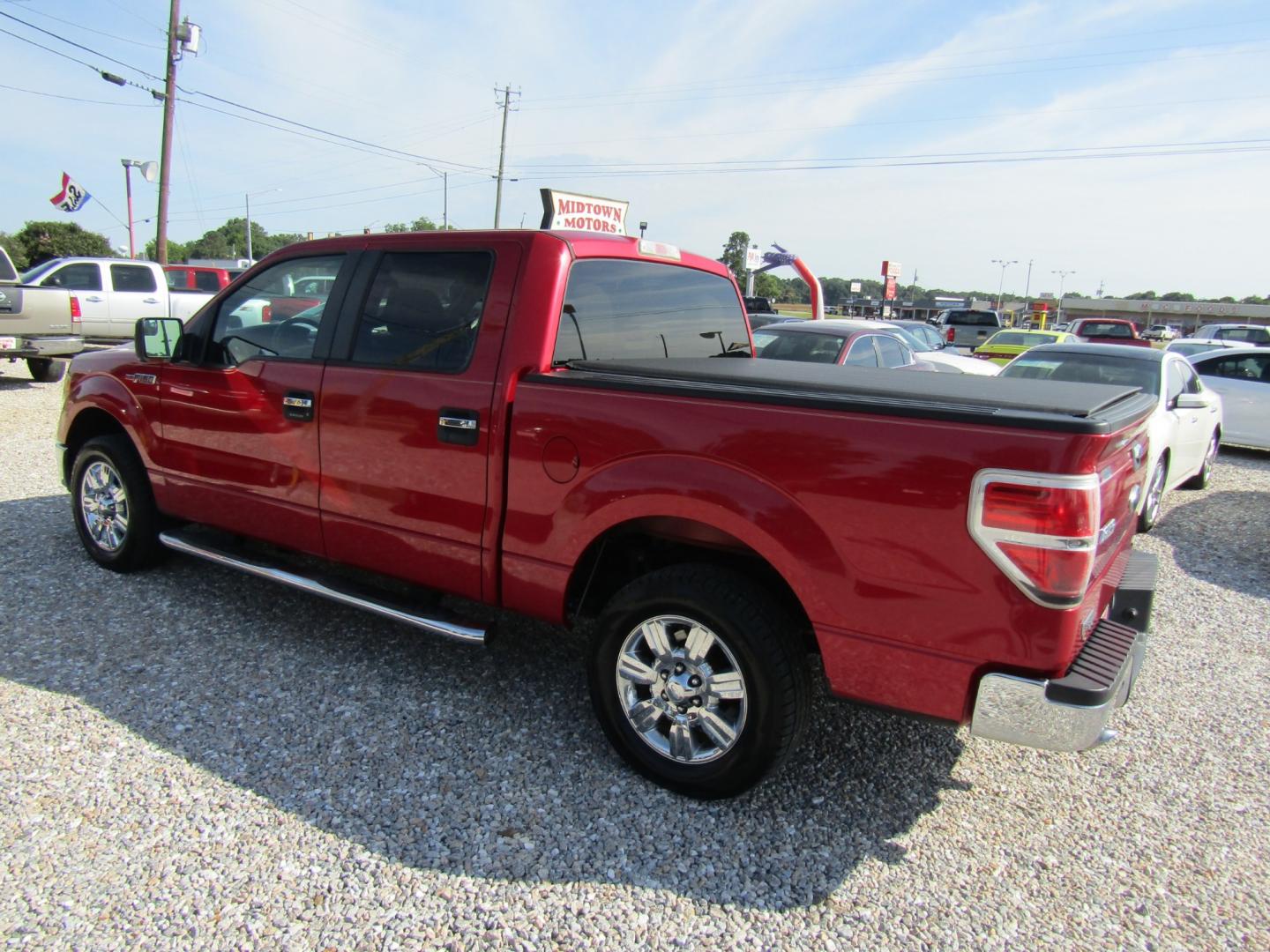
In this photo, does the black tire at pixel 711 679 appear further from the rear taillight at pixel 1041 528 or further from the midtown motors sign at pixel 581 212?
the midtown motors sign at pixel 581 212

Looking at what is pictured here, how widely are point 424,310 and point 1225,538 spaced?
678cm

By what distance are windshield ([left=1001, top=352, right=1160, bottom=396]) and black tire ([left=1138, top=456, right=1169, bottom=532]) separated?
2.25ft

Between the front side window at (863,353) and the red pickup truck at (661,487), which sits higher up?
the front side window at (863,353)

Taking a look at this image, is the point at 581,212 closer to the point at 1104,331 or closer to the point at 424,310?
the point at 424,310

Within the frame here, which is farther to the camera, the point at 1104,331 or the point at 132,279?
the point at 1104,331

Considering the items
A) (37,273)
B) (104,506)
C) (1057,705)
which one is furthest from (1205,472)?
(37,273)

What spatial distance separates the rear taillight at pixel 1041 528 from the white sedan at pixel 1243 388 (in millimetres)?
10956

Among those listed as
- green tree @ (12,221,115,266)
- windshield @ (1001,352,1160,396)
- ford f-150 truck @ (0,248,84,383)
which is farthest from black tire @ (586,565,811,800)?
green tree @ (12,221,115,266)

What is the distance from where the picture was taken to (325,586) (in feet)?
12.2

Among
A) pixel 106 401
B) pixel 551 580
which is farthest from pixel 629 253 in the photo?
pixel 106 401

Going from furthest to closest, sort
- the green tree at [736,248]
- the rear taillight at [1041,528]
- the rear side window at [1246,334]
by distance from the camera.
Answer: the green tree at [736,248] < the rear side window at [1246,334] < the rear taillight at [1041,528]

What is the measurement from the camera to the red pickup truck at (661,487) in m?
2.32

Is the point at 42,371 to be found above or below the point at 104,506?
above

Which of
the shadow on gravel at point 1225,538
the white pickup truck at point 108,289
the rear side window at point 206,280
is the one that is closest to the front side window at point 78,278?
the white pickup truck at point 108,289
